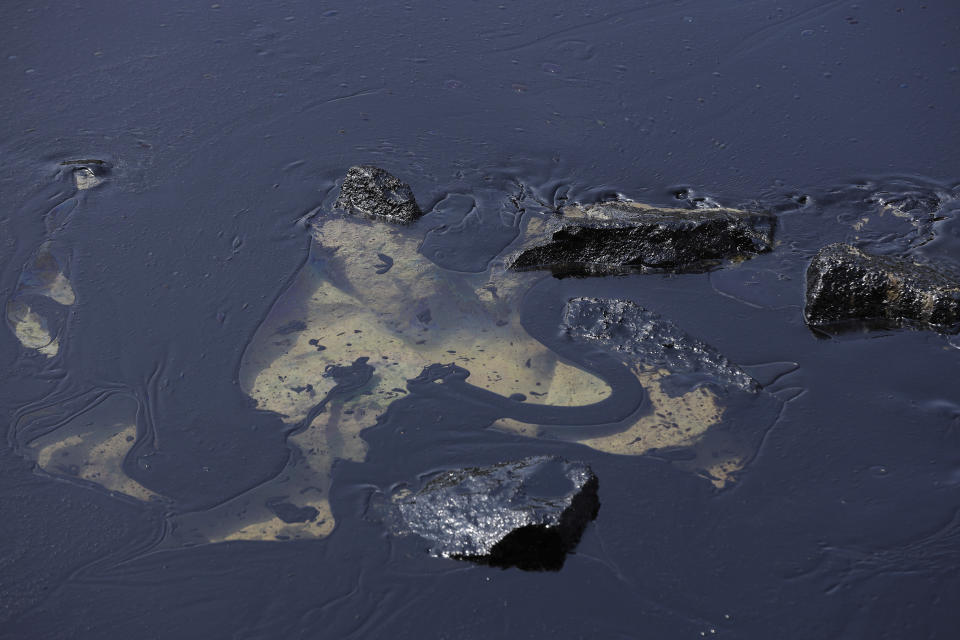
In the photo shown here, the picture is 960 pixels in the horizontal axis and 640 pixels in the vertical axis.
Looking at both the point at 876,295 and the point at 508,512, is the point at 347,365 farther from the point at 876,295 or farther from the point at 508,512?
the point at 876,295

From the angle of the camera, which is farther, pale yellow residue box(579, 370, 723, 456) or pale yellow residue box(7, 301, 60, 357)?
pale yellow residue box(7, 301, 60, 357)

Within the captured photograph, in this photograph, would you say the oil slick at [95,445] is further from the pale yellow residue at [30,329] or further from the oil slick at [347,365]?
the pale yellow residue at [30,329]

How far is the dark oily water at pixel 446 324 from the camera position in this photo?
9.82ft

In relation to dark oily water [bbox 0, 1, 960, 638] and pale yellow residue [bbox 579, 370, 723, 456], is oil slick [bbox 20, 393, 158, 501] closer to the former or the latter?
dark oily water [bbox 0, 1, 960, 638]

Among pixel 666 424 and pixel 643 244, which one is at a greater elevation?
pixel 643 244

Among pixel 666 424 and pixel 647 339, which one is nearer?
pixel 666 424

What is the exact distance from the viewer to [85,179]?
4.74 m

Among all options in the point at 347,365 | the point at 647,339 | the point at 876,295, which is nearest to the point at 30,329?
the point at 347,365

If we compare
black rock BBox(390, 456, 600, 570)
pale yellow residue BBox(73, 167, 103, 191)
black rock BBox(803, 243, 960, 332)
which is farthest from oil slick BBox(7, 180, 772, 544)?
black rock BBox(803, 243, 960, 332)

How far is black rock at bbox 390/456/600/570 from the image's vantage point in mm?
3000

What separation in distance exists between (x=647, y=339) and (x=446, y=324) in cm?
92

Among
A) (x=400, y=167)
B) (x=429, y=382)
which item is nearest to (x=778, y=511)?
(x=429, y=382)

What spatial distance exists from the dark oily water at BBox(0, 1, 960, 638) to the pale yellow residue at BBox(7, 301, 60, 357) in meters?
0.02

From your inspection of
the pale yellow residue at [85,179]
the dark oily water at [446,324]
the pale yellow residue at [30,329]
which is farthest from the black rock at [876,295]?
the pale yellow residue at [85,179]
